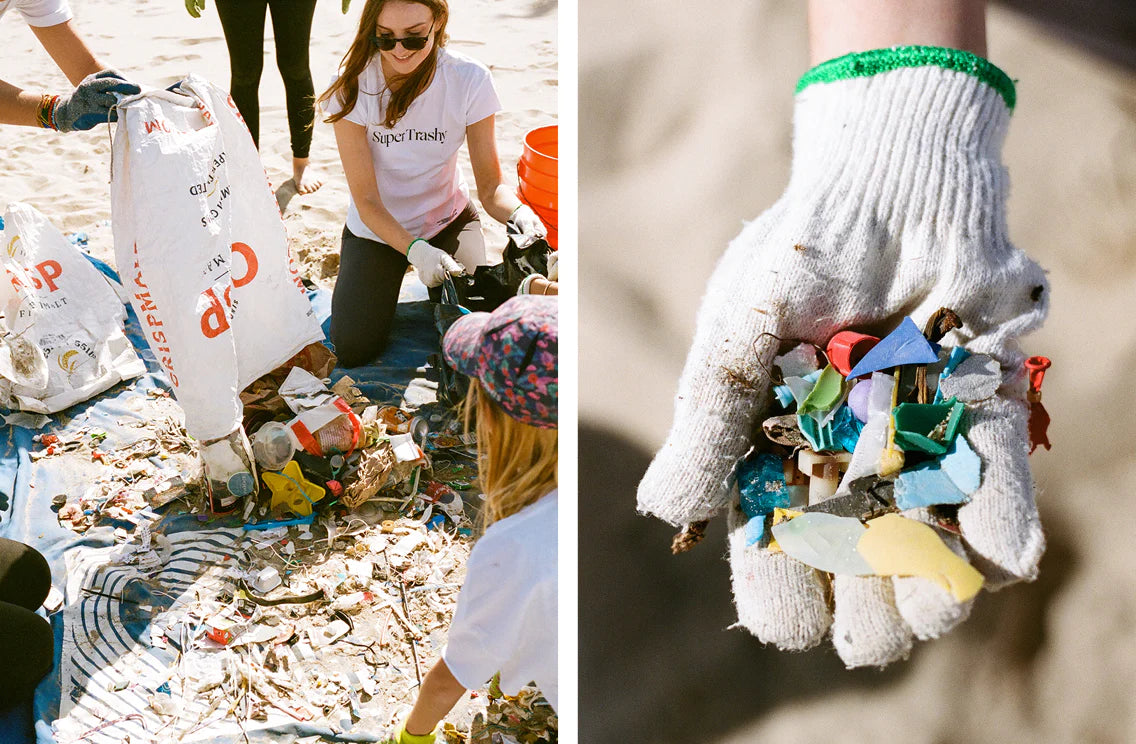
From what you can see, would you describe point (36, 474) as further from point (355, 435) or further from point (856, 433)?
point (856, 433)

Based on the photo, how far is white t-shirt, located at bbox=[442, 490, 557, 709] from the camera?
2.72ft

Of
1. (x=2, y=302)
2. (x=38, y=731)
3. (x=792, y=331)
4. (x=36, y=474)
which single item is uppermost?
(x=792, y=331)

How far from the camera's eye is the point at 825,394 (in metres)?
0.66

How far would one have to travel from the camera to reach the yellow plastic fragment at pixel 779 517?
2.24ft

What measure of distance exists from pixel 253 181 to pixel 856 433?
3.21 ft

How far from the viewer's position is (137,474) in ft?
4.37

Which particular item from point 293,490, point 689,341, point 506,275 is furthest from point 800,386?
point 293,490

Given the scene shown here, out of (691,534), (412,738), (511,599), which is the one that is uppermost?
(691,534)

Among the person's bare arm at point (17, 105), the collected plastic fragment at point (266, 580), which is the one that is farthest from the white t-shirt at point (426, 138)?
the collected plastic fragment at point (266, 580)

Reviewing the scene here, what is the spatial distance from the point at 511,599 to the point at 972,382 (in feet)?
1.57

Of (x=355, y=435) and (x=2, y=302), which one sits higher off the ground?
(x=2, y=302)

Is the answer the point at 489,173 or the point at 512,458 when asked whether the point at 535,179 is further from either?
the point at 512,458

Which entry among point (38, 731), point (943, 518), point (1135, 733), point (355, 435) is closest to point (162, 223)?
point (355, 435)

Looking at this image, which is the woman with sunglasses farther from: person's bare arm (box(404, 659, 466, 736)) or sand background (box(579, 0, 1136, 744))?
person's bare arm (box(404, 659, 466, 736))
